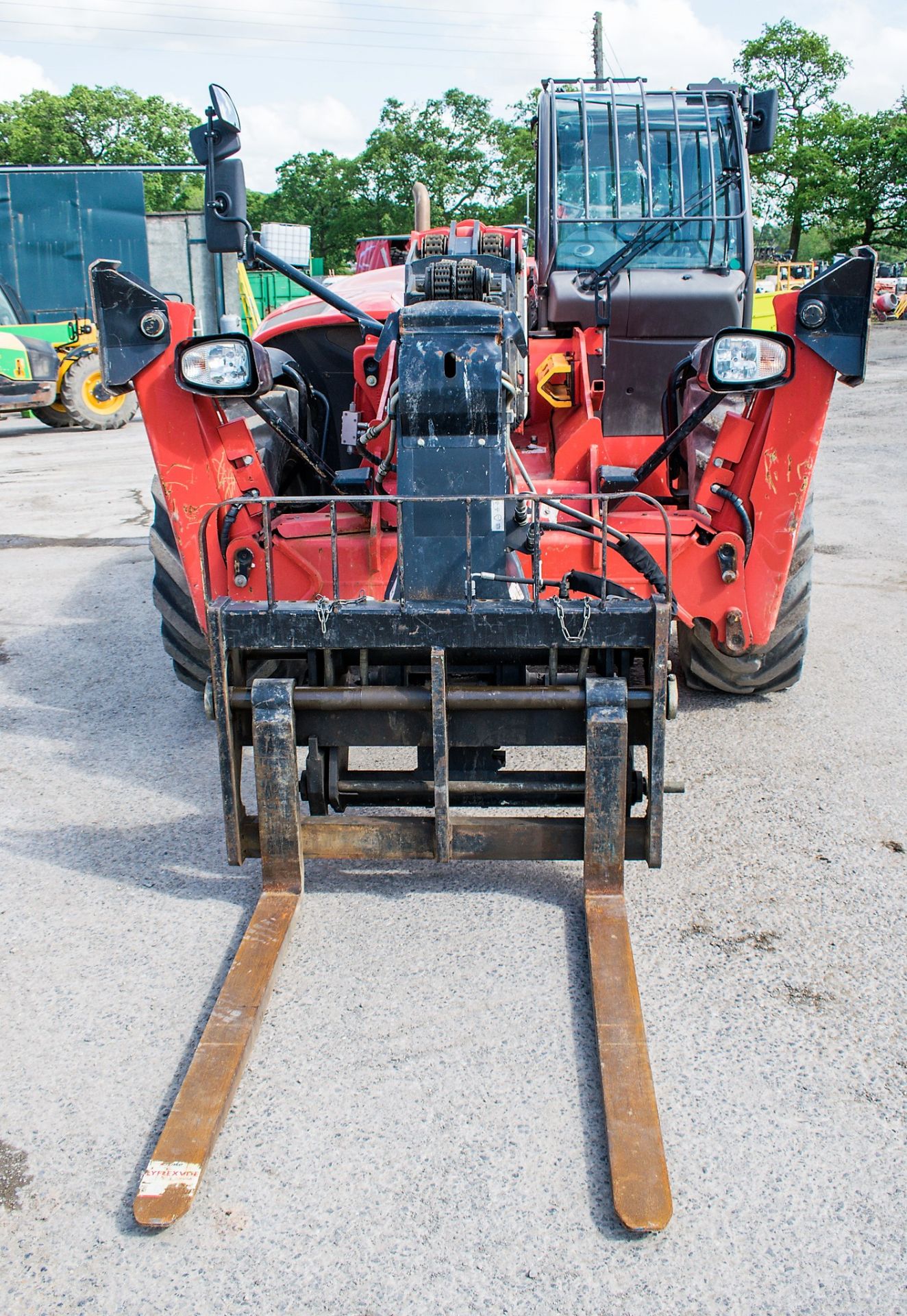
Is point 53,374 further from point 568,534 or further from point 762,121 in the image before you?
point 568,534

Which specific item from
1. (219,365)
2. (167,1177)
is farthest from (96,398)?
(167,1177)

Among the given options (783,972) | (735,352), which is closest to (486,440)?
(735,352)

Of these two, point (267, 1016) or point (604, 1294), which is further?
point (267, 1016)

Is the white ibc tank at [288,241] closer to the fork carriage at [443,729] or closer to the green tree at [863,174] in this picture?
the fork carriage at [443,729]

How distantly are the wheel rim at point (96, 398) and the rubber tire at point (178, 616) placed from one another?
499 inches

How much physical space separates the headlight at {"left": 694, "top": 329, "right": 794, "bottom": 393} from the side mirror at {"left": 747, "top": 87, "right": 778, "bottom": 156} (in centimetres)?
240

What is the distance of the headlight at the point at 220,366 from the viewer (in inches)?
162

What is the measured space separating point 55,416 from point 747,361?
50.3 ft

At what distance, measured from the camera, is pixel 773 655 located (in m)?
5.08

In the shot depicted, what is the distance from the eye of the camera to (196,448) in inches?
172

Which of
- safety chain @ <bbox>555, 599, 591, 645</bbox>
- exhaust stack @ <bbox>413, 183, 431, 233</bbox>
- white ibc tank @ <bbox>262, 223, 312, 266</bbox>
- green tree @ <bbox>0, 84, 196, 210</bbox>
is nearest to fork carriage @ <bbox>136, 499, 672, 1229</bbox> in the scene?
safety chain @ <bbox>555, 599, 591, 645</bbox>

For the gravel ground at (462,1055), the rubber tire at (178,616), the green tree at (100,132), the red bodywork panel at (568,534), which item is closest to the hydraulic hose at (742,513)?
the red bodywork panel at (568,534)

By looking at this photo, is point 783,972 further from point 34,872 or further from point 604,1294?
point 34,872

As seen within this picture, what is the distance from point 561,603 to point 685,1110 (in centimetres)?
141
